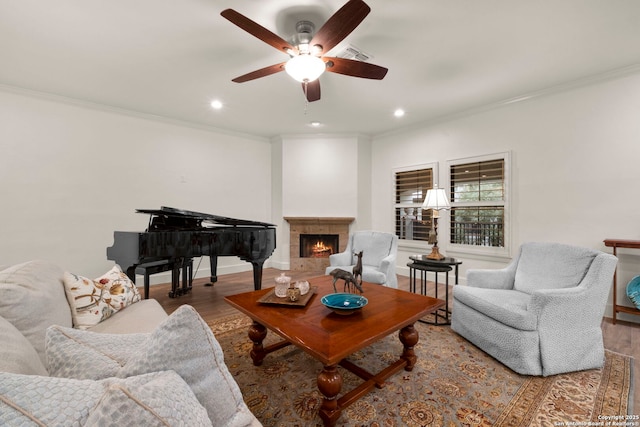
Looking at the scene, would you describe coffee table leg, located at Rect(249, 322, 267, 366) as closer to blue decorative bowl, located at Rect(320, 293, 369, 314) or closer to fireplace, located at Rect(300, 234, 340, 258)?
blue decorative bowl, located at Rect(320, 293, 369, 314)

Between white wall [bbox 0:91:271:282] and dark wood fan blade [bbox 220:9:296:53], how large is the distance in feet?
10.7

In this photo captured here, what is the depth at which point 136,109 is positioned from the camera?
4.10 m

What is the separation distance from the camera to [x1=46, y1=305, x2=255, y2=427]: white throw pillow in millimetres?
668

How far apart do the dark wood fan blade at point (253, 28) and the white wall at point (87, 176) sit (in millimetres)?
3273

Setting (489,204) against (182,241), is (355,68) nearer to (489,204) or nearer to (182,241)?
(182,241)

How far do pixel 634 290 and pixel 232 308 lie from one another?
14.2 feet

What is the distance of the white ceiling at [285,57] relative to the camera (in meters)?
2.11

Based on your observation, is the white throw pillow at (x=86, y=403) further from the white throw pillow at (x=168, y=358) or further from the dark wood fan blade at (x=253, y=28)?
the dark wood fan blade at (x=253, y=28)

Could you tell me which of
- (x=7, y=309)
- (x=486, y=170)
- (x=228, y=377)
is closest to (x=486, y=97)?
(x=486, y=170)

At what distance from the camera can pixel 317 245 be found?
5.46 m

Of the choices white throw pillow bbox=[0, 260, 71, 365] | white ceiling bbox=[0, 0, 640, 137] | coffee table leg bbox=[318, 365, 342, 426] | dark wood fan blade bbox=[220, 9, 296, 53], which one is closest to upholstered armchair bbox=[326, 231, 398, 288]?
white ceiling bbox=[0, 0, 640, 137]

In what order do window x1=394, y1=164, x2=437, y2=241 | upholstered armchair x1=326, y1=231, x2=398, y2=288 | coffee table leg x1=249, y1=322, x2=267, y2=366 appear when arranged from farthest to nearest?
window x1=394, y1=164, x2=437, y2=241 < upholstered armchair x1=326, y1=231, x2=398, y2=288 < coffee table leg x1=249, y1=322, x2=267, y2=366

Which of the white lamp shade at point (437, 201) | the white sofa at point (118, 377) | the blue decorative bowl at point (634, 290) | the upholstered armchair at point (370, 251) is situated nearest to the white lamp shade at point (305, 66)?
the white lamp shade at point (437, 201)

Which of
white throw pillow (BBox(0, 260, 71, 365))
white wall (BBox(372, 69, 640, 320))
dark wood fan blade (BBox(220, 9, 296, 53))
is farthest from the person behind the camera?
white wall (BBox(372, 69, 640, 320))
